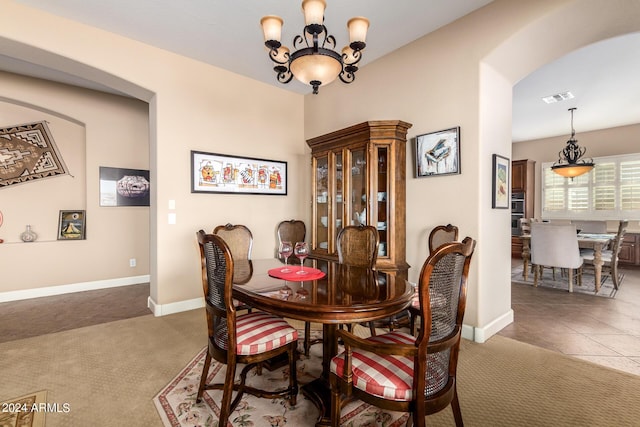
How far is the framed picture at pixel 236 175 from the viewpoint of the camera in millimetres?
3598

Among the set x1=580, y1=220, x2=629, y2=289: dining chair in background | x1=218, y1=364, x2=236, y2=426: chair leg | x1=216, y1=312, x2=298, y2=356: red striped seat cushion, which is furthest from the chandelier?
x1=580, y1=220, x2=629, y2=289: dining chair in background

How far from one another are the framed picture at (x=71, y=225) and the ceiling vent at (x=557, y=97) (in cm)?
730

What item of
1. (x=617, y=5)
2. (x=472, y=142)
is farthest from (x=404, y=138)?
(x=617, y=5)

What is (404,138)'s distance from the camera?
313 centimetres

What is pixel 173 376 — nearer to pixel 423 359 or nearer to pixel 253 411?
pixel 253 411

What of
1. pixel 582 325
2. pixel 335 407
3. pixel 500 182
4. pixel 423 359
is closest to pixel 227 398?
pixel 335 407

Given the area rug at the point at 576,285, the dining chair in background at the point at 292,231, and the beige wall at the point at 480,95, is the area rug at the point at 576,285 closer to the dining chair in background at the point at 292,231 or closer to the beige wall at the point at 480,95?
the beige wall at the point at 480,95

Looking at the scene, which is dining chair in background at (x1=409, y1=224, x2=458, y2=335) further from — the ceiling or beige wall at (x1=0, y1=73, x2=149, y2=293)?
beige wall at (x1=0, y1=73, x2=149, y2=293)

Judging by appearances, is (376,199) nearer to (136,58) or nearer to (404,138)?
(404,138)

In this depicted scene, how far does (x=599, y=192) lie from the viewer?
6555mm

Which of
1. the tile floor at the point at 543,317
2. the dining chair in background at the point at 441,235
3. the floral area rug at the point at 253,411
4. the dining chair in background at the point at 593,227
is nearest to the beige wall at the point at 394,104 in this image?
the dining chair in background at the point at 441,235

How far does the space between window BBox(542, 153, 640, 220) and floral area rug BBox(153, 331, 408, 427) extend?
7.46 metres

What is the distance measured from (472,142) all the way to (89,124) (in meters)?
5.09

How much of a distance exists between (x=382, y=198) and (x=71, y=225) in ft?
14.5
